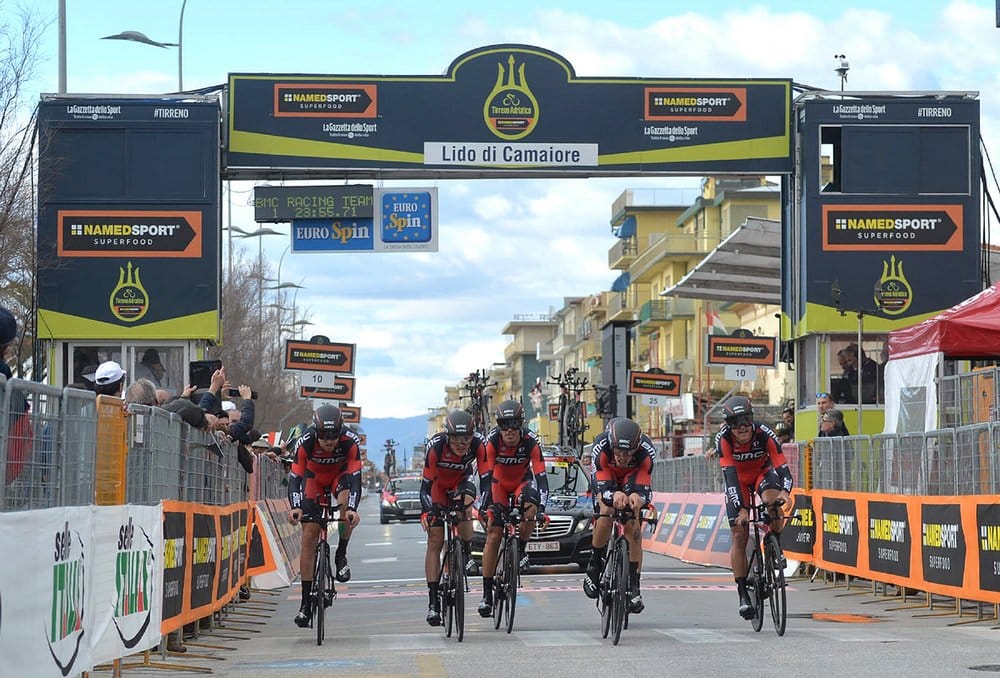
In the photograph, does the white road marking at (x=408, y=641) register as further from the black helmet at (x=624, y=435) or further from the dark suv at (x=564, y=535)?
the dark suv at (x=564, y=535)

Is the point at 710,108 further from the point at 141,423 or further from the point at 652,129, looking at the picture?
the point at 141,423

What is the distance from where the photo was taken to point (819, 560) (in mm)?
20203

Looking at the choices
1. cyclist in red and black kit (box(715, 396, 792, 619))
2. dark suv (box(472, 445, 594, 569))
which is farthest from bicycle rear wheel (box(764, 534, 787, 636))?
dark suv (box(472, 445, 594, 569))

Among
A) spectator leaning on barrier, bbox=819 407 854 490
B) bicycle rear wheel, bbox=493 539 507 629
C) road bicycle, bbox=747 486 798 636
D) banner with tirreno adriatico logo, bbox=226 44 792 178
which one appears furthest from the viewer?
banner with tirreno adriatico logo, bbox=226 44 792 178

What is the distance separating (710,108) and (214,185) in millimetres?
7947

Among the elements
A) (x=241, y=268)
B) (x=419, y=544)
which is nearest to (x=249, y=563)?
(x=419, y=544)

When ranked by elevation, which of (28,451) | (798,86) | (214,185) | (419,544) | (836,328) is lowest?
(419,544)

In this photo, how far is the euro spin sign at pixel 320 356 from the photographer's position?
32.2 meters

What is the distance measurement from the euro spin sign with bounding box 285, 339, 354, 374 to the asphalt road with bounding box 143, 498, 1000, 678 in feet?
39.8

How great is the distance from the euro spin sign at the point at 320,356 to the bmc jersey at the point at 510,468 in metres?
17.0

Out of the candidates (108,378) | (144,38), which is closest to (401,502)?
(144,38)

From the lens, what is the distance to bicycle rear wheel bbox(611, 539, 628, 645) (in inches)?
511

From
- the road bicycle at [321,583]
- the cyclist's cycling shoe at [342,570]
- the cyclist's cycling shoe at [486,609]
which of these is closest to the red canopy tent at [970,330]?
the cyclist's cycling shoe at [486,609]

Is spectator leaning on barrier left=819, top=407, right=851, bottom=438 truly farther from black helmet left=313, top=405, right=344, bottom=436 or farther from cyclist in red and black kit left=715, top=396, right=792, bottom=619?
black helmet left=313, top=405, right=344, bottom=436
